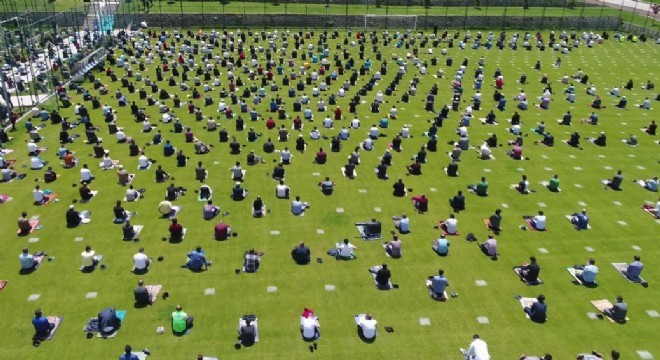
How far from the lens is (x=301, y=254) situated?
27.2m

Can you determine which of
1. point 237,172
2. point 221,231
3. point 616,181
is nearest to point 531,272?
point 616,181

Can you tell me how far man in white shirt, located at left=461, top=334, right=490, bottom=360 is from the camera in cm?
2018

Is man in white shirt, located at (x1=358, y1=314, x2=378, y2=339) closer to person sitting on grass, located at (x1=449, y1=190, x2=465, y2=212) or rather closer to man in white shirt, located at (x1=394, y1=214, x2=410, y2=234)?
man in white shirt, located at (x1=394, y1=214, x2=410, y2=234)

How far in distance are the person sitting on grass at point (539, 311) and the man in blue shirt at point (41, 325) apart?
2174 centimetres

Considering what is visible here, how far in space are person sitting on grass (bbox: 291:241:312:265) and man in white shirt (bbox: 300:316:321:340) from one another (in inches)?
206

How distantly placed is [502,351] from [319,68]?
169 ft

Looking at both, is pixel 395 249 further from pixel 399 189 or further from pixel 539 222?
pixel 539 222

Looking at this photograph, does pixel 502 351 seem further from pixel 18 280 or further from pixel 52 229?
pixel 52 229

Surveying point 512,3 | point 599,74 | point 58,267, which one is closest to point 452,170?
point 58,267

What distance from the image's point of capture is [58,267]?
87.1 ft

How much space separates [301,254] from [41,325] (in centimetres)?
1239

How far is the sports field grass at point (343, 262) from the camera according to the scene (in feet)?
73.1

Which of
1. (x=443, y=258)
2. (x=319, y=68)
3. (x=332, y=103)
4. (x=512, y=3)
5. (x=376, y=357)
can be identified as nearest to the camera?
(x=376, y=357)

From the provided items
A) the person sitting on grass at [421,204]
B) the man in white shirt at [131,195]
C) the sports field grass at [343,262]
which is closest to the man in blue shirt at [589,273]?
the sports field grass at [343,262]
